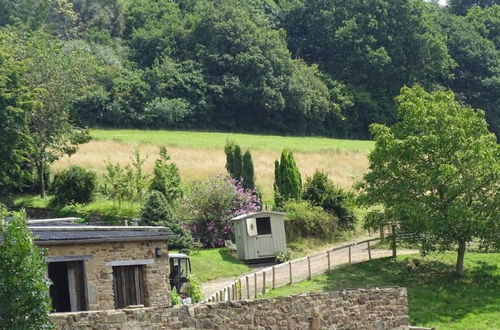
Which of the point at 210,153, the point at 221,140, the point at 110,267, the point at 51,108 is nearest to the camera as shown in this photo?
the point at 110,267

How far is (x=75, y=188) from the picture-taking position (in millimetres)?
49688

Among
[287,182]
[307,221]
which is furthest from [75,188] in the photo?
[307,221]

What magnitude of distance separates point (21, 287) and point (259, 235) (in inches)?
1063

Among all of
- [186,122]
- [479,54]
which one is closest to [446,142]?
[186,122]

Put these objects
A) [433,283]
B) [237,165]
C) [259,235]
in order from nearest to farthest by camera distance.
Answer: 1. [433,283]
2. [259,235]
3. [237,165]

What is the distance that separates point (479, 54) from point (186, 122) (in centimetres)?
3478

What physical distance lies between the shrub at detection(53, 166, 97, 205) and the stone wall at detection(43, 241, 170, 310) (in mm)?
23979

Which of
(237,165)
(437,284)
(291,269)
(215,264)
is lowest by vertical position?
(437,284)

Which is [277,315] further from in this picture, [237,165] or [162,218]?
[237,165]

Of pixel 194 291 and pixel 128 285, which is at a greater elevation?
pixel 128 285

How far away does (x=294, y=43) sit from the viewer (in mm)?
103062

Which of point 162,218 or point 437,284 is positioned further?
point 162,218

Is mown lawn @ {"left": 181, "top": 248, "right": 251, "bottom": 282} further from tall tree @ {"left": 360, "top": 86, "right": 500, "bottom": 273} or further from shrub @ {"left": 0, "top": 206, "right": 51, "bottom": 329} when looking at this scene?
shrub @ {"left": 0, "top": 206, "right": 51, "bottom": 329}

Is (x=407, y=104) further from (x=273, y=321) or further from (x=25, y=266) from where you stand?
(x=25, y=266)
